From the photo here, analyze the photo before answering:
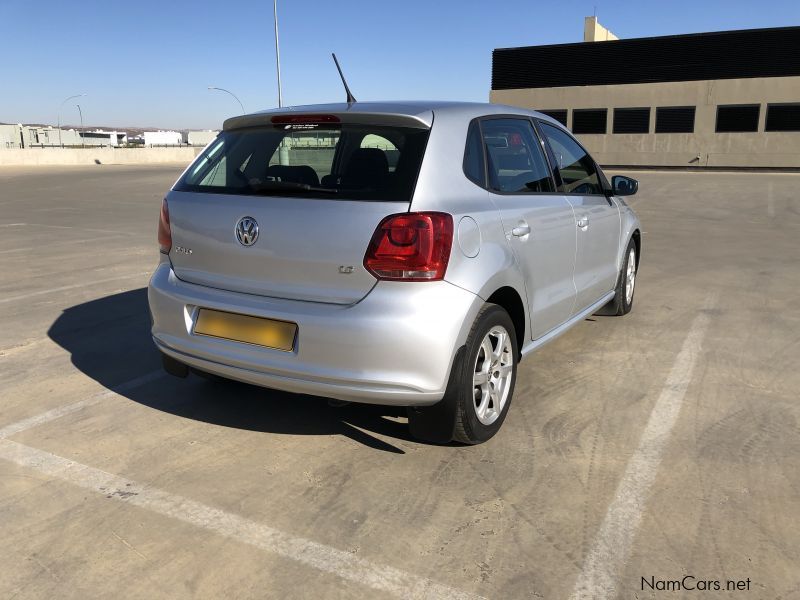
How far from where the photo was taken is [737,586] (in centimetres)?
225

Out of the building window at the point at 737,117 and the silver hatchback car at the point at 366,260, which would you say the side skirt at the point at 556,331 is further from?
the building window at the point at 737,117

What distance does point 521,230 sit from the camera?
3453 mm

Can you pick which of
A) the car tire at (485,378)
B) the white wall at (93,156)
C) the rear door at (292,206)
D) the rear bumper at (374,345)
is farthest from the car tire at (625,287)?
the white wall at (93,156)

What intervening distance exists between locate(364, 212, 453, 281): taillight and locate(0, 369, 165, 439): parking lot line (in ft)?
6.78

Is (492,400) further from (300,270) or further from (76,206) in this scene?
(76,206)

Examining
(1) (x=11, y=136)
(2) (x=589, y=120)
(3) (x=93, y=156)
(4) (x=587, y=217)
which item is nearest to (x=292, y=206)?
(4) (x=587, y=217)

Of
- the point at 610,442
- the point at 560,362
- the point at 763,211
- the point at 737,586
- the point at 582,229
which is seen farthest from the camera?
the point at 763,211

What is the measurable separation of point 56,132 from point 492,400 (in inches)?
3527

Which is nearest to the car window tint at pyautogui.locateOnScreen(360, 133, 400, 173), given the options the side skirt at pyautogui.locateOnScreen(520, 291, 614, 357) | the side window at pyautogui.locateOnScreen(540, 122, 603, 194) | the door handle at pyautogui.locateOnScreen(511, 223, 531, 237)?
the door handle at pyautogui.locateOnScreen(511, 223, 531, 237)

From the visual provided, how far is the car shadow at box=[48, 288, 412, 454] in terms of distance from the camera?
3.52 metres

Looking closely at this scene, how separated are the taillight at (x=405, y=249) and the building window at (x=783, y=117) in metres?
40.0

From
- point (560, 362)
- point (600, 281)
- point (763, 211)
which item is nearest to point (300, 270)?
point (560, 362)

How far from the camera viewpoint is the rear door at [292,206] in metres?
2.86

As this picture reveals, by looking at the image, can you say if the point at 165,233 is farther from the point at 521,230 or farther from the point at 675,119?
the point at 675,119
